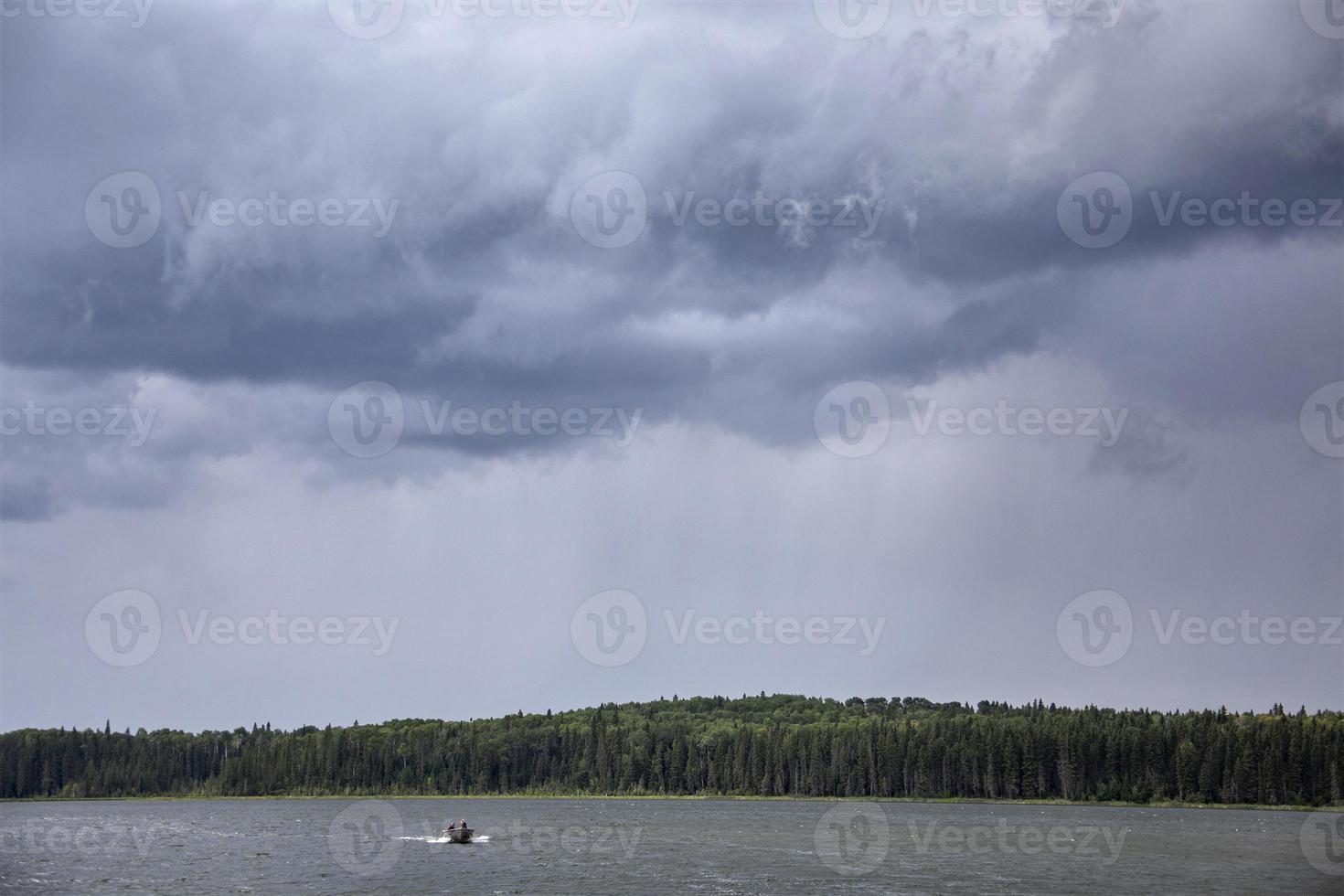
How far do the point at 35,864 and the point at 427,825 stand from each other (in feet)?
242

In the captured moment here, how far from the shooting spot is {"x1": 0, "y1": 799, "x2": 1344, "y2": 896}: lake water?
312 feet

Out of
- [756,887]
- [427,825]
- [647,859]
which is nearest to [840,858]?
[647,859]

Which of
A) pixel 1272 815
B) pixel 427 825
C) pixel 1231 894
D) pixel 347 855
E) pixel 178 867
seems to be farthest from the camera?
pixel 1272 815

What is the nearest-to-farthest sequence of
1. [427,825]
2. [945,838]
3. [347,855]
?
[347,855] → [945,838] → [427,825]

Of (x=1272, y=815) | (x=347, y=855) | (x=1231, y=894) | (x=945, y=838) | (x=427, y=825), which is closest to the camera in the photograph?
(x=1231, y=894)

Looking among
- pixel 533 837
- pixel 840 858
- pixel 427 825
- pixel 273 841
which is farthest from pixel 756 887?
pixel 427 825

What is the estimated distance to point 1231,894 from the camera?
88.9 metres

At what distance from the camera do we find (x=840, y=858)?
116 metres

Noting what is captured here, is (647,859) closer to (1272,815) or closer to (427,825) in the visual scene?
(427,825)

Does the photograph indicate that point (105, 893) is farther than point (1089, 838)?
No

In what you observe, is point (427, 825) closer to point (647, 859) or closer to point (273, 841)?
point (273, 841)

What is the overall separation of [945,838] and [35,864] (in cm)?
9146

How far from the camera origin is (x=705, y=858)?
4651 inches

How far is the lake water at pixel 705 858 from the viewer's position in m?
95.1
